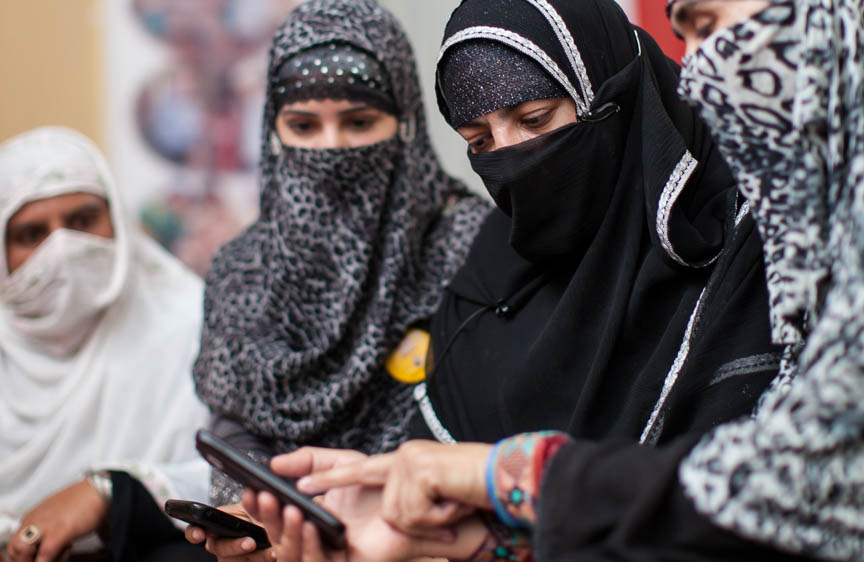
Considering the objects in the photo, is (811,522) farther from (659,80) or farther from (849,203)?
(659,80)

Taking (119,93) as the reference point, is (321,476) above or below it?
below

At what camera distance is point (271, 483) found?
1102 millimetres

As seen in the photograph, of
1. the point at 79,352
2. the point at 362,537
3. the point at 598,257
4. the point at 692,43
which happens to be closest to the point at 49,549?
the point at 79,352

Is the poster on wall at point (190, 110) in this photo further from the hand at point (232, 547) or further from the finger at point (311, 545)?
the finger at point (311, 545)

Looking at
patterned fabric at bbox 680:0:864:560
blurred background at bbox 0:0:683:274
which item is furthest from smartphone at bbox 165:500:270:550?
blurred background at bbox 0:0:683:274

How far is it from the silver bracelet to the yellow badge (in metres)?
0.66

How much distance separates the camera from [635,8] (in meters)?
2.49

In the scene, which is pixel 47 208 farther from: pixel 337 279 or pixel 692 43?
pixel 692 43

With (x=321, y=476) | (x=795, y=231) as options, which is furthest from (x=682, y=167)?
(x=321, y=476)

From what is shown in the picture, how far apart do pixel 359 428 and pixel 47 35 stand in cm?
243

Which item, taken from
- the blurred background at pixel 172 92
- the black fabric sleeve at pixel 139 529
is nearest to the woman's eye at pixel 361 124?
the black fabric sleeve at pixel 139 529

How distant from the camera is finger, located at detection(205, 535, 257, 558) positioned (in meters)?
1.37

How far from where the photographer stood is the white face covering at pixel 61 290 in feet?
7.48

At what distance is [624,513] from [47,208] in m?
1.89
